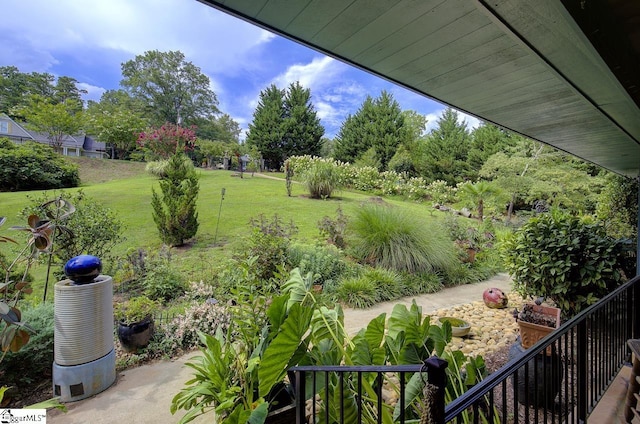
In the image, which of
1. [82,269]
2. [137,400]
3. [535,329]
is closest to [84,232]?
[82,269]

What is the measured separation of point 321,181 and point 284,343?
846 cm

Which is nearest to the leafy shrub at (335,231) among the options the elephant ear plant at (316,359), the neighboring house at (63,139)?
the elephant ear plant at (316,359)

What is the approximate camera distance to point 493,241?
719cm

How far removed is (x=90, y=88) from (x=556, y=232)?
3168cm

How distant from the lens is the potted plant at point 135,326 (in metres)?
2.61

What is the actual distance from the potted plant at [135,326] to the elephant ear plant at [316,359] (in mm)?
1191

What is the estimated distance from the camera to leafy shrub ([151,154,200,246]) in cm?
529

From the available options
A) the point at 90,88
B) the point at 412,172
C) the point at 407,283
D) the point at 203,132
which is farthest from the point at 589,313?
the point at 90,88

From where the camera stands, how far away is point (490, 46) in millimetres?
1518

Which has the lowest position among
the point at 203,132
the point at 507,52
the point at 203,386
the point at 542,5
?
the point at 203,386

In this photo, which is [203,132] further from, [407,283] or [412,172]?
[407,283]

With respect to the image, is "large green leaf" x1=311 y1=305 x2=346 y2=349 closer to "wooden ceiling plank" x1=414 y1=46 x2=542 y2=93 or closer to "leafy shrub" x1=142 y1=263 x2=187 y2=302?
"wooden ceiling plank" x1=414 y1=46 x2=542 y2=93

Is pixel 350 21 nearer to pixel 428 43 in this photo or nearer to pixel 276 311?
pixel 428 43

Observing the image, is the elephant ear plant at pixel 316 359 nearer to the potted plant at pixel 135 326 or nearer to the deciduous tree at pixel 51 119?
the potted plant at pixel 135 326
